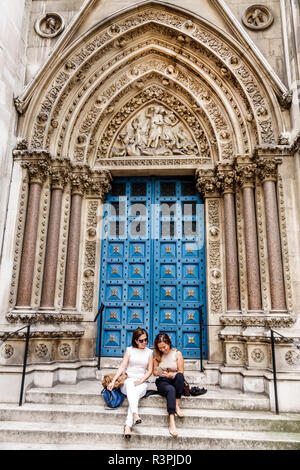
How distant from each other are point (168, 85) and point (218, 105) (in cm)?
124

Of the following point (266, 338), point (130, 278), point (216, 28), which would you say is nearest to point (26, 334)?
point (130, 278)

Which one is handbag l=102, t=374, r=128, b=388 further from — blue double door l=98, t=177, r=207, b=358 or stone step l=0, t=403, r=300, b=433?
blue double door l=98, t=177, r=207, b=358

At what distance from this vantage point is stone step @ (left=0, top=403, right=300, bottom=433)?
4.16 meters

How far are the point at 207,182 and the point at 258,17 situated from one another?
3318 millimetres

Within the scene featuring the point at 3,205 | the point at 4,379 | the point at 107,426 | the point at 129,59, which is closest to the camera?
the point at 107,426

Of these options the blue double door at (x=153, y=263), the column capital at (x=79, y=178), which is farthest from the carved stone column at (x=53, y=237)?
the blue double door at (x=153, y=263)

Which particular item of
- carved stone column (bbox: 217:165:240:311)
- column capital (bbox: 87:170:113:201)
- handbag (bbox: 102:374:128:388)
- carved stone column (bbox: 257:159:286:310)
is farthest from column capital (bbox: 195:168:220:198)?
handbag (bbox: 102:374:128:388)

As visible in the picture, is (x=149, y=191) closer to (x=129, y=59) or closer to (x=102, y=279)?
(x=102, y=279)

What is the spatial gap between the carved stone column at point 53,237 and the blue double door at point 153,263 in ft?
3.33

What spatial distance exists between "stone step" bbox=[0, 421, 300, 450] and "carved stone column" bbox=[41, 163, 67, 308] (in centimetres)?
219

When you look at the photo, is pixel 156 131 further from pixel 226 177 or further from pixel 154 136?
pixel 226 177

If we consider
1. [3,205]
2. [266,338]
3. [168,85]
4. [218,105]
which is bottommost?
[266,338]

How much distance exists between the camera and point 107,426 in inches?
162

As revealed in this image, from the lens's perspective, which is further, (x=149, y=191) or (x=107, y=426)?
(x=149, y=191)
